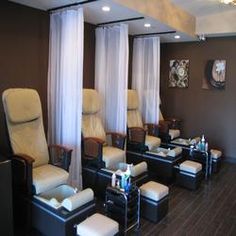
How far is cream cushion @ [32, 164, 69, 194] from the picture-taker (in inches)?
98.6

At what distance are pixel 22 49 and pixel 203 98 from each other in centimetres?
379

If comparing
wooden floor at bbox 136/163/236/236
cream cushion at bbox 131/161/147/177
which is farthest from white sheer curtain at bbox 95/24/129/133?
wooden floor at bbox 136/163/236/236

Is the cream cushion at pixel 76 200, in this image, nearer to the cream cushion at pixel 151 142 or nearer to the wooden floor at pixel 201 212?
the wooden floor at pixel 201 212

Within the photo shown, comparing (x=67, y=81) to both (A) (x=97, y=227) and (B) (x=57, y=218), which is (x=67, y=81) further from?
(A) (x=97, y=227)

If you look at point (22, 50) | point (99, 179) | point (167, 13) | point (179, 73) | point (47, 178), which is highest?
point (167, 13)

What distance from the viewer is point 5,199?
7.30 feet

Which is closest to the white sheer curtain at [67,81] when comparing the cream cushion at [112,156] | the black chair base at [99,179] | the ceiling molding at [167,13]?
the black chair base at [99,179]

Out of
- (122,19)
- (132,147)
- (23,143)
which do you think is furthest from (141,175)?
(122,19)

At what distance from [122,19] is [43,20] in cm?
112

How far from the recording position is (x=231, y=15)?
4562mm

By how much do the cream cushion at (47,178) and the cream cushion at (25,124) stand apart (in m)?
0.22

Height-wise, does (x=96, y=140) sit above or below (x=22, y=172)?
above

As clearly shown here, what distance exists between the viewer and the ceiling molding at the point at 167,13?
330cm

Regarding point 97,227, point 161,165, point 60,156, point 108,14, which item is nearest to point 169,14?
point 108,14
